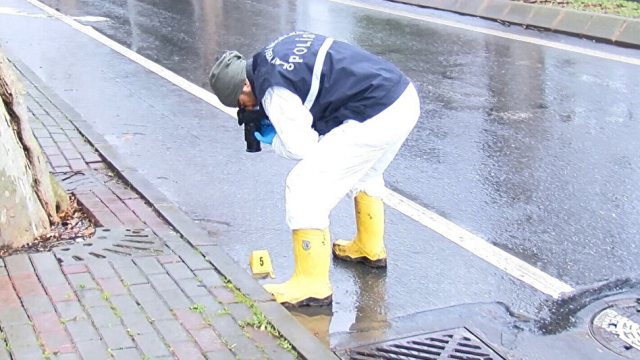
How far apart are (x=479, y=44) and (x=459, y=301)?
6969mm

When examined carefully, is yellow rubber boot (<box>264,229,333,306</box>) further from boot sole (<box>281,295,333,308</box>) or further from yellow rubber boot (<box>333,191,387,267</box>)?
yellow rubber boot (<box>333,191,387,267</box>)

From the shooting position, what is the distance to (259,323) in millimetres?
4102

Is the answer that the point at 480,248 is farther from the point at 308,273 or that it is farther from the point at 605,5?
the point at 605,5

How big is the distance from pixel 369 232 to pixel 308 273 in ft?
1.89

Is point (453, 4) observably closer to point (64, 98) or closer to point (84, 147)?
point (64, 98)

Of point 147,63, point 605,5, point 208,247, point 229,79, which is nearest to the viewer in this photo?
point 229,79

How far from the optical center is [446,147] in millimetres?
7074

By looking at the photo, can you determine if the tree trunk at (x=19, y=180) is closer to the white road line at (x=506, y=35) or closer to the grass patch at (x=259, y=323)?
the grass patch at (x=259, y=323)

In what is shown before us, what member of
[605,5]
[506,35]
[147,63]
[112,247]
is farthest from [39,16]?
[112,247]

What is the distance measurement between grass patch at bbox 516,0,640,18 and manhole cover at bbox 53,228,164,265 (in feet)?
28.7

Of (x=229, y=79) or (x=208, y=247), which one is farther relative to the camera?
(x=208, y=247)

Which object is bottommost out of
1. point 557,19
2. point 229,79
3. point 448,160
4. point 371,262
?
point 557,19

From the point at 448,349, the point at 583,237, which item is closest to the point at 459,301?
the point at 448,349

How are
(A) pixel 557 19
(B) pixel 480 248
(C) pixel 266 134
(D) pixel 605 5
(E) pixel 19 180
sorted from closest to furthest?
1. (C) pixel 266 134
2. (E) pixel 19 180
3. (B) pixel 480 248
4. (A) pixel 557 19
5. (D) pixel 605 5
